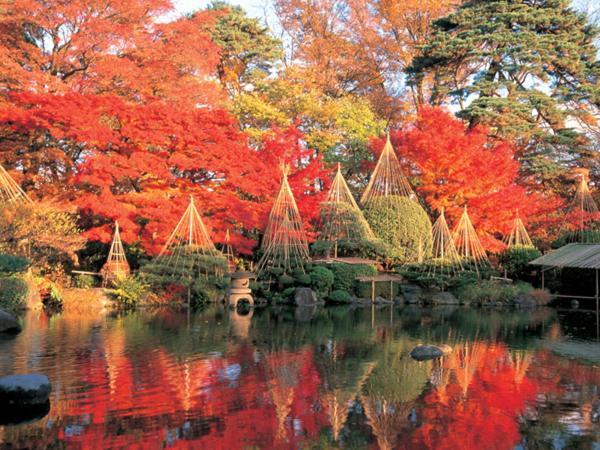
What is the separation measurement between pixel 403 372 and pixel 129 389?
4.40 m

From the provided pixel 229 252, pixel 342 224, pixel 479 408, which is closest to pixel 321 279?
pixel 342 224

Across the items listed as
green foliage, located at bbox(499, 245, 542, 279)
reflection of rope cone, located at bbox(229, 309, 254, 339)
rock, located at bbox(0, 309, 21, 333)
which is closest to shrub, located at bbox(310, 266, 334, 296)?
reflection of rope cone, located at bbox(229, 309, 254, 339)

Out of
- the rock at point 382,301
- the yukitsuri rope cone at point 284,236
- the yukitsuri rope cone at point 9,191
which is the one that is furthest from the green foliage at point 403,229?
the yukitsuri rope cone at point 9,191

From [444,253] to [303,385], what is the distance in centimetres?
1494

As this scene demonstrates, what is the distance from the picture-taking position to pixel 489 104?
85.4 feet

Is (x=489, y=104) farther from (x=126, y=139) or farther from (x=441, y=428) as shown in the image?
(x=441, y=428)

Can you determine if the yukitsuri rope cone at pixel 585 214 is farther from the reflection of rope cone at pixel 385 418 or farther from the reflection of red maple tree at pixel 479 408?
the reflection of rope cone at pixel 385 418

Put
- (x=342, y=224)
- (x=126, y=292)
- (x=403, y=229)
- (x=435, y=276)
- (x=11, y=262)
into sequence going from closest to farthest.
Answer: (x=11, y=262), (x=126, y=292), (x=435, y=276), (x=342, y=224), (x=403, y=229)

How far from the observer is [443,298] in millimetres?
22891

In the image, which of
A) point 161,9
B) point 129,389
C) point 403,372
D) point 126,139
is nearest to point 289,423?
point 129,389

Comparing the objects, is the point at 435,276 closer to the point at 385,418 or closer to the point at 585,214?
the point at 585,214

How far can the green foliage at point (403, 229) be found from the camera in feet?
79.4

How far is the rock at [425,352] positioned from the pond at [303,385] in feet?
0.78

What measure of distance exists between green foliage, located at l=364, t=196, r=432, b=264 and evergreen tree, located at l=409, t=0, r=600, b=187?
4.99m
